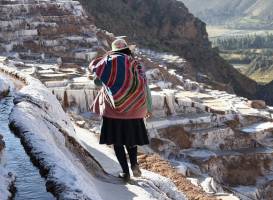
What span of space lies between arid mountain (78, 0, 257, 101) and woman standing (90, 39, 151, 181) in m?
60.8

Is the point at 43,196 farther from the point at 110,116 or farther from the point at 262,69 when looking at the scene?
the point at 262,69

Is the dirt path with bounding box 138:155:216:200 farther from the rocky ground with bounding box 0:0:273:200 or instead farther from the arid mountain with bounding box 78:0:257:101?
the arid mountain with bounding box 78:0:257:101

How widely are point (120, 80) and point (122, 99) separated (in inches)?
9.3

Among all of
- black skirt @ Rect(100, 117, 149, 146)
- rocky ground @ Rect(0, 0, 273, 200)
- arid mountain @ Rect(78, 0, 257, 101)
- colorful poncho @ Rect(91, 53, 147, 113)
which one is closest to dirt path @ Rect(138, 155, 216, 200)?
rocky ground @ Rect(0, 0, 273, 200)

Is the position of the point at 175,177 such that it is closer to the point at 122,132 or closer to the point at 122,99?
the point at 122,132

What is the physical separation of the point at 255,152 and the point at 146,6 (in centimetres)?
6431

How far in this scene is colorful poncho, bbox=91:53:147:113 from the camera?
7.00 meters

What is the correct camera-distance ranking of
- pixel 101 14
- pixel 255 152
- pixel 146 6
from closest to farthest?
pixel 255 152, pixel 101 14, pixel 146 6

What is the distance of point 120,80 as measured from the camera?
23.0 feet

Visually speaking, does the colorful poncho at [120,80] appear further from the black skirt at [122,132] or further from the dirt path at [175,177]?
the dirt path at [175,177]

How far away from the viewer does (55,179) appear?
5148mm

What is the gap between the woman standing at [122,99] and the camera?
7.00 metres

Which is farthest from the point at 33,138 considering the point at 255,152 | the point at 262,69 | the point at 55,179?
the point at 262,69

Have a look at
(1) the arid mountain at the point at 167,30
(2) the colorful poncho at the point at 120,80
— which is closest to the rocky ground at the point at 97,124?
(2) the colorful poncho at the point at 120,80
